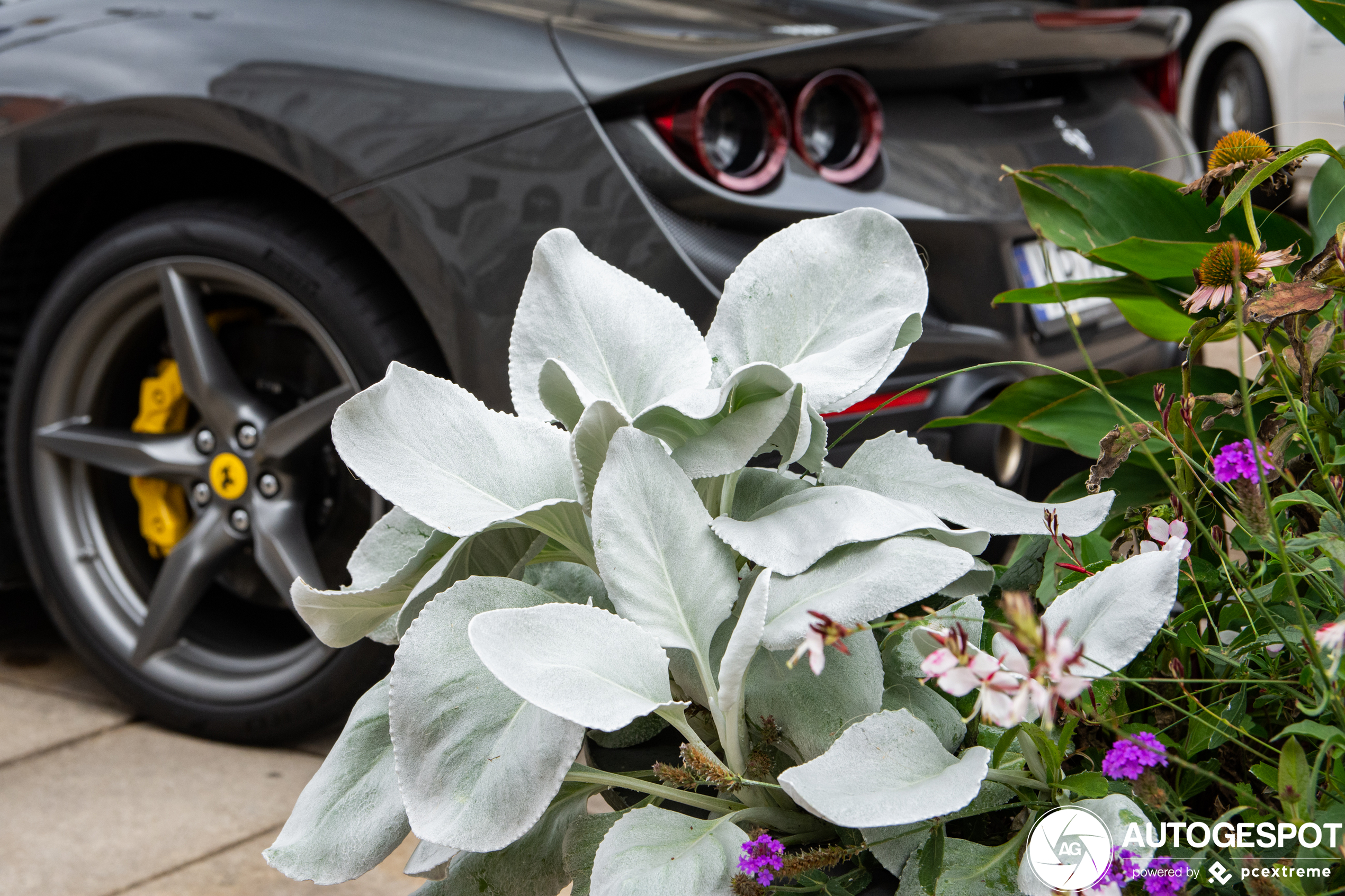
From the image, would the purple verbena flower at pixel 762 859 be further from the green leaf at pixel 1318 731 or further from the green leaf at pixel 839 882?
the green leaf at pixel 1318 731

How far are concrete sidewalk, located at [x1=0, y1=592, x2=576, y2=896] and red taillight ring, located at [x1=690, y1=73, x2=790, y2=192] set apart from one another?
109 centimetres

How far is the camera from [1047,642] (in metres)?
0.43

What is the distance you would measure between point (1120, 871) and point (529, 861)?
0.30 metres

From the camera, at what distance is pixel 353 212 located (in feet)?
6.05

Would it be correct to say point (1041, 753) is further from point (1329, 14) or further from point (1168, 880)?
point (1329, 14)

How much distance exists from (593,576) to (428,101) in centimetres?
128

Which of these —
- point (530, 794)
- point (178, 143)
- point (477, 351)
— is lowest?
point (477, 351)

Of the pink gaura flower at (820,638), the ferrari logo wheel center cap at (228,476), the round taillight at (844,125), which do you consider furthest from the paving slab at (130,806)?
the pink gaura flower at (820,638)

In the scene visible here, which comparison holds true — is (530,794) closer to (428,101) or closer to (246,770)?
(428,101)

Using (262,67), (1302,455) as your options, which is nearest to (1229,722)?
(1302,455)

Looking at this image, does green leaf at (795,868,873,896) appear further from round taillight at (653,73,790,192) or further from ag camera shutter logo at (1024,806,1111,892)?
round taillight at (653,73,790,192)

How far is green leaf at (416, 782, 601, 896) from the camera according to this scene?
63 cm

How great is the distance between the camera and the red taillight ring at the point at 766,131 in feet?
5.68

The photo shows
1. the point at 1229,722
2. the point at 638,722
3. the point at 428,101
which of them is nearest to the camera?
the point at 1229,722
